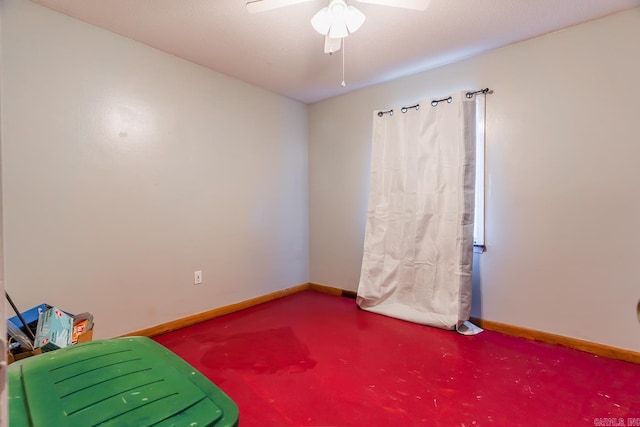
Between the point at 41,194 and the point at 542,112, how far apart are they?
3.40 metres

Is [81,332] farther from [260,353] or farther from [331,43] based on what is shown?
[331,43]

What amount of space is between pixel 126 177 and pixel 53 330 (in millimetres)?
1116

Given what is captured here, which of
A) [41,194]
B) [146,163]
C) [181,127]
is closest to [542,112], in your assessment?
[181,127]

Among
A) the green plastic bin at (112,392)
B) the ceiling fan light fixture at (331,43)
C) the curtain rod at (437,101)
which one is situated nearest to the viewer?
the green plastic bin at (112,392)

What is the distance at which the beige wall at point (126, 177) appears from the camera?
2004mm

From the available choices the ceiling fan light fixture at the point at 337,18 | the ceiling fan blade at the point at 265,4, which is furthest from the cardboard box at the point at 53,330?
the ceiling fan light fixture at the point at 337,18

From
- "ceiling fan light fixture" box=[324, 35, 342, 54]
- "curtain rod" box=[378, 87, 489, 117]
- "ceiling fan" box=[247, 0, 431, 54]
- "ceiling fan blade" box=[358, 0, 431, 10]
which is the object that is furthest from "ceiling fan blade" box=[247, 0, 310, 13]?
"curtain rod" box=[378, 87, 489, 117]

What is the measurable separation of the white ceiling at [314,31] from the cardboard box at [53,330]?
72.0 inches

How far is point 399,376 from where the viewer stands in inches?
77.5

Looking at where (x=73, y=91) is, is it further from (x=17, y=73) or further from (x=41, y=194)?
(x=41, y=194)

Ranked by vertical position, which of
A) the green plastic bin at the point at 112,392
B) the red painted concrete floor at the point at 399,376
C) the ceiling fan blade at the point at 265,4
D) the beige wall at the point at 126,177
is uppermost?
the ceiling fan blade at the point at 265,4

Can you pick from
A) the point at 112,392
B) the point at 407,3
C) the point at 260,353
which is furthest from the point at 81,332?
the point at 407,3

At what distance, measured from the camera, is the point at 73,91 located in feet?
7.08

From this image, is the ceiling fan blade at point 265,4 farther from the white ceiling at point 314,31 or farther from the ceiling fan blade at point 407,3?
the ceiling fan blade at point 407,3
